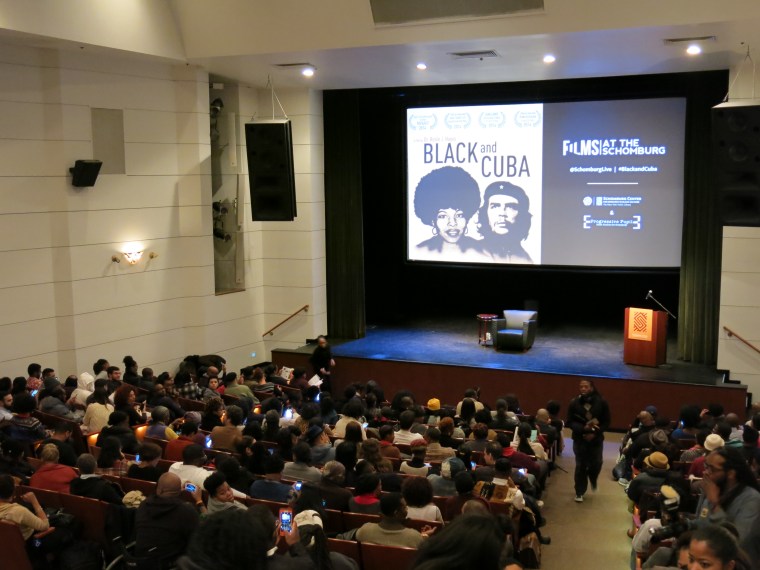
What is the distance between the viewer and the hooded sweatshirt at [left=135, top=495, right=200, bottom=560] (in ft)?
15.8

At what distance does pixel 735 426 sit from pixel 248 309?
25.1 ft

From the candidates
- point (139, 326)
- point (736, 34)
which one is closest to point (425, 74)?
point (736, 34)

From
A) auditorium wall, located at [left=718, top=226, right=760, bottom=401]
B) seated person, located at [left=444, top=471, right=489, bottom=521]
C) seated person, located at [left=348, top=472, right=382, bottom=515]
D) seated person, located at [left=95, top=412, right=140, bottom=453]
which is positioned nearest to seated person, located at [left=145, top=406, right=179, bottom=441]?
seated person, located at [left=95, top=412, right=140, bottom=453]

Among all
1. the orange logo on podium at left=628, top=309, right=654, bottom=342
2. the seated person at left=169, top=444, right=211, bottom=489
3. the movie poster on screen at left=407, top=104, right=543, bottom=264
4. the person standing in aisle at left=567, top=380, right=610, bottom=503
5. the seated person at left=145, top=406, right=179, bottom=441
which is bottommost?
the person standing in aisle at left=567, top=380, right=610, bottom=503

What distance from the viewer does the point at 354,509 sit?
5.61 metres

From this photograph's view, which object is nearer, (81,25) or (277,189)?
(81,25)

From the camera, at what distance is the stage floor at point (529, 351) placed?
11.2 metres

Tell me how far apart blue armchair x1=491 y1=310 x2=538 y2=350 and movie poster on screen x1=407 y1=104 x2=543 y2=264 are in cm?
89

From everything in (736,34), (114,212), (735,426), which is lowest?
(735,426)

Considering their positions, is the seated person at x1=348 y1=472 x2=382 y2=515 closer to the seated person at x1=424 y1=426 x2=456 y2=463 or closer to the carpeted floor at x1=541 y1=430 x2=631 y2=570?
the seated person at x1=424 y1=426 x2=456 y2=463

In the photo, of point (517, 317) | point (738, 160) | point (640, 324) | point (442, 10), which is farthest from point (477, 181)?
point (738, 160)

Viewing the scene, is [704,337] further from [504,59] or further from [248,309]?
[248,309]

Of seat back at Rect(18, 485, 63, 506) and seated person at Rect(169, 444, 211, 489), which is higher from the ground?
seated person at Rect(169, 444, 211, 489)

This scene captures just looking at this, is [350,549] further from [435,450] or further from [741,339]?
[741,339]
